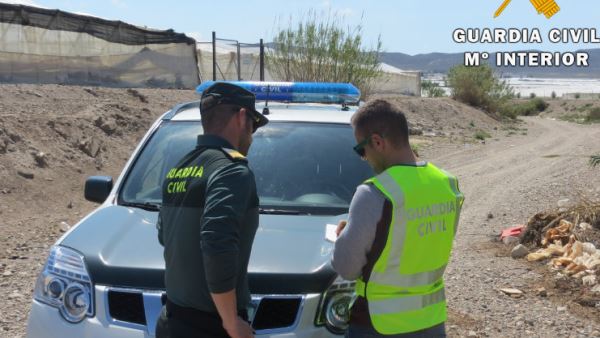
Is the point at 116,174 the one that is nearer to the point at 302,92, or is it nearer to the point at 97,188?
the point at 302,92

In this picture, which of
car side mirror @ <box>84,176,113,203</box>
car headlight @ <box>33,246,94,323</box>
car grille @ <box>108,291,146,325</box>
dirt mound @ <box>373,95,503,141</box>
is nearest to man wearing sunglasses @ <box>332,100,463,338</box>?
car grille @ <box>108,291,146,325</box>

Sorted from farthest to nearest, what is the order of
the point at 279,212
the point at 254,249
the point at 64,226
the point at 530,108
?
the point at 530,108 < the point at 64,226 < the point at 279,212 < the point at 254,249

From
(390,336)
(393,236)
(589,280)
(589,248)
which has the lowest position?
(589,280)

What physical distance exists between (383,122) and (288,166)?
209cm

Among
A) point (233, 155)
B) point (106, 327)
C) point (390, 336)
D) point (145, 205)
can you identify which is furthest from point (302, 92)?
point (390, 336)

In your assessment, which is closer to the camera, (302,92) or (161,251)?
(161,251)

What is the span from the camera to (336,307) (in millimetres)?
3342

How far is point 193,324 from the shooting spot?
2.59m

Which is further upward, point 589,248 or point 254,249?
point 254,249

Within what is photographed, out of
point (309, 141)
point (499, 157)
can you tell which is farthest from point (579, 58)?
point (309, 141)

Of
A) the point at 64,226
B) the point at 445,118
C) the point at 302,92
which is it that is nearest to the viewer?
the point at 302,92

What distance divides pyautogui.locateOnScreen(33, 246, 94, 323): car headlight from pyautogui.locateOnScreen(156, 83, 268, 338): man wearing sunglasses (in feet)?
2.64

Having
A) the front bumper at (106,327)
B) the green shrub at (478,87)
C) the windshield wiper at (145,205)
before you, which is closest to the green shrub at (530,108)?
the green shrub at (478,87)

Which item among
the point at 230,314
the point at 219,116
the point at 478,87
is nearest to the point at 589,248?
the point at 219,116
